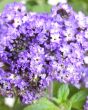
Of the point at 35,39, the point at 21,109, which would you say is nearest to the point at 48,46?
the point at 35,39

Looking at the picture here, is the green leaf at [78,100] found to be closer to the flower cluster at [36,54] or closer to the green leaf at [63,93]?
the green leaf at [63,93]

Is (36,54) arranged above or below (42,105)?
above

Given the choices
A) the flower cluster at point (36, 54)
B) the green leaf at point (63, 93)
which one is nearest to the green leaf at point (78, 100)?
the green leaf at point (63, 93)

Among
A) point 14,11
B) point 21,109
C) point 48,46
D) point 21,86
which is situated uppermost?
point 14,11

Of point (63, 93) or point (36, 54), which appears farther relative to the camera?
point (63, 93)

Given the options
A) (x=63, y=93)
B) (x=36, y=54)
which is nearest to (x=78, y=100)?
(x=63, y=93)

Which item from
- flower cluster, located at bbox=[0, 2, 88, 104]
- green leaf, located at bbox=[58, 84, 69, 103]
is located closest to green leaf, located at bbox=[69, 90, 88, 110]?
green leaf, located at bbox=[58, 84, 69, 103]

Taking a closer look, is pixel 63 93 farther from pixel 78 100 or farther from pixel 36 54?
pixel 36 54

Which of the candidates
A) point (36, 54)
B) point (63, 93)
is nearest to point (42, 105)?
point (63, 93)

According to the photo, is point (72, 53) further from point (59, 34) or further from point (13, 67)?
point (13, 67)
